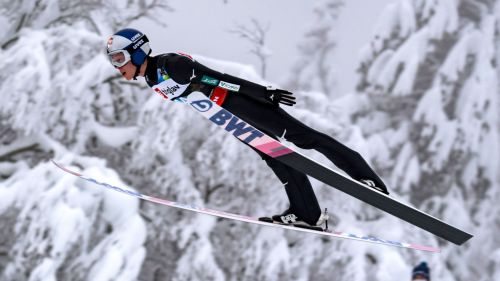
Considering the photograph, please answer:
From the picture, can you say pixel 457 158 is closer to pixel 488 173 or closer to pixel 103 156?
pixel 488 173

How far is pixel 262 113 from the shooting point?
407 centimetres

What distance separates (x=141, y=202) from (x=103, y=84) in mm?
1830

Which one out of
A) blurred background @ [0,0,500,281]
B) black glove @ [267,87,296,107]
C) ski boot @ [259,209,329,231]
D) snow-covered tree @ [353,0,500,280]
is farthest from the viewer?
snow-covered tree @ [353,0,500,280]

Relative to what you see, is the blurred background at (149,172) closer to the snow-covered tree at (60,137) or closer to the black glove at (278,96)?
the snow-covered tree at (60,137)

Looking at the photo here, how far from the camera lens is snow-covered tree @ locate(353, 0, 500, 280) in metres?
16.0

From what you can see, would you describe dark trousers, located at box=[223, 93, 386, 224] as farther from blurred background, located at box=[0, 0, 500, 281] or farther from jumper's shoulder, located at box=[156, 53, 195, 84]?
blurred background, located at box=[0, 0, 500, 281]

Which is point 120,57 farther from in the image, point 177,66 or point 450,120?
point 450,120

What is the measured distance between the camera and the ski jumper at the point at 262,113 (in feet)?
12.7

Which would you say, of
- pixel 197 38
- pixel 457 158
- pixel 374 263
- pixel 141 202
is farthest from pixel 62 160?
pixel 457 158

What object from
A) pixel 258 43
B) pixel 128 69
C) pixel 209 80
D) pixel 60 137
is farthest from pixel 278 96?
pixel 258 43

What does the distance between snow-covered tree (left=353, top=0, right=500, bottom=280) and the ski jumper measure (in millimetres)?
11547

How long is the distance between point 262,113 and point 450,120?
13388mm

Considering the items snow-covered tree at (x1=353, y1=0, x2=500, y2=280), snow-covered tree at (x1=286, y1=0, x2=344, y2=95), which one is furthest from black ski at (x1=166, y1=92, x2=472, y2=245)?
snow-covered tree at (x1=286, y1=0, x2=344, y2=95)

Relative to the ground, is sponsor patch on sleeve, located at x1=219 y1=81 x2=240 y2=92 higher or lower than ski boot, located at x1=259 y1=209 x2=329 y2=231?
higher
